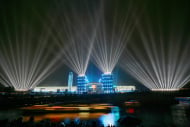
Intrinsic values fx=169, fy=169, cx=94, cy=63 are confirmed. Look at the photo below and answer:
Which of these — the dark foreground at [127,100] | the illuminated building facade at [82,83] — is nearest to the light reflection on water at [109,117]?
the dark foreground at [127,100]

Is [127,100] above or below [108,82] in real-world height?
below

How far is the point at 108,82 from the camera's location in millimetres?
76125

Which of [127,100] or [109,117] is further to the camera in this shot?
[127,100]

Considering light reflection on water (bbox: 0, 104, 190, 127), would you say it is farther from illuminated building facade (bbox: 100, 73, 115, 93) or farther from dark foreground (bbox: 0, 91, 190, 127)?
illuminated building facade (bbox: 100, 73, 115, 93)

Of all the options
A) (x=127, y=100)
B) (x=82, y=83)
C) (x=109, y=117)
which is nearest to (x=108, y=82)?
(x=82, y=83)

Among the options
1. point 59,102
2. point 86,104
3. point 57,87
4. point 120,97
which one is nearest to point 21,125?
point 59,102

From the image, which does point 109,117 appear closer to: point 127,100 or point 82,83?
point 127,100

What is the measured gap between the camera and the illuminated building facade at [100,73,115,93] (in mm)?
75062

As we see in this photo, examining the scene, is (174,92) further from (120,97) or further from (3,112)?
(3,112)

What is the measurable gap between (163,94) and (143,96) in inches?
187

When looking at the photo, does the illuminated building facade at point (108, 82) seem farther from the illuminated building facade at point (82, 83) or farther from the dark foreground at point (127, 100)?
the dark foreground at point (127, 100)

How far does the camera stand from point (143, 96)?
42.5m

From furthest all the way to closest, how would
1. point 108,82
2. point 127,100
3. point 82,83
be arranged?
point 82,83
point 108,82
point 127,100

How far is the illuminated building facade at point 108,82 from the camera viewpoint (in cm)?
7506
